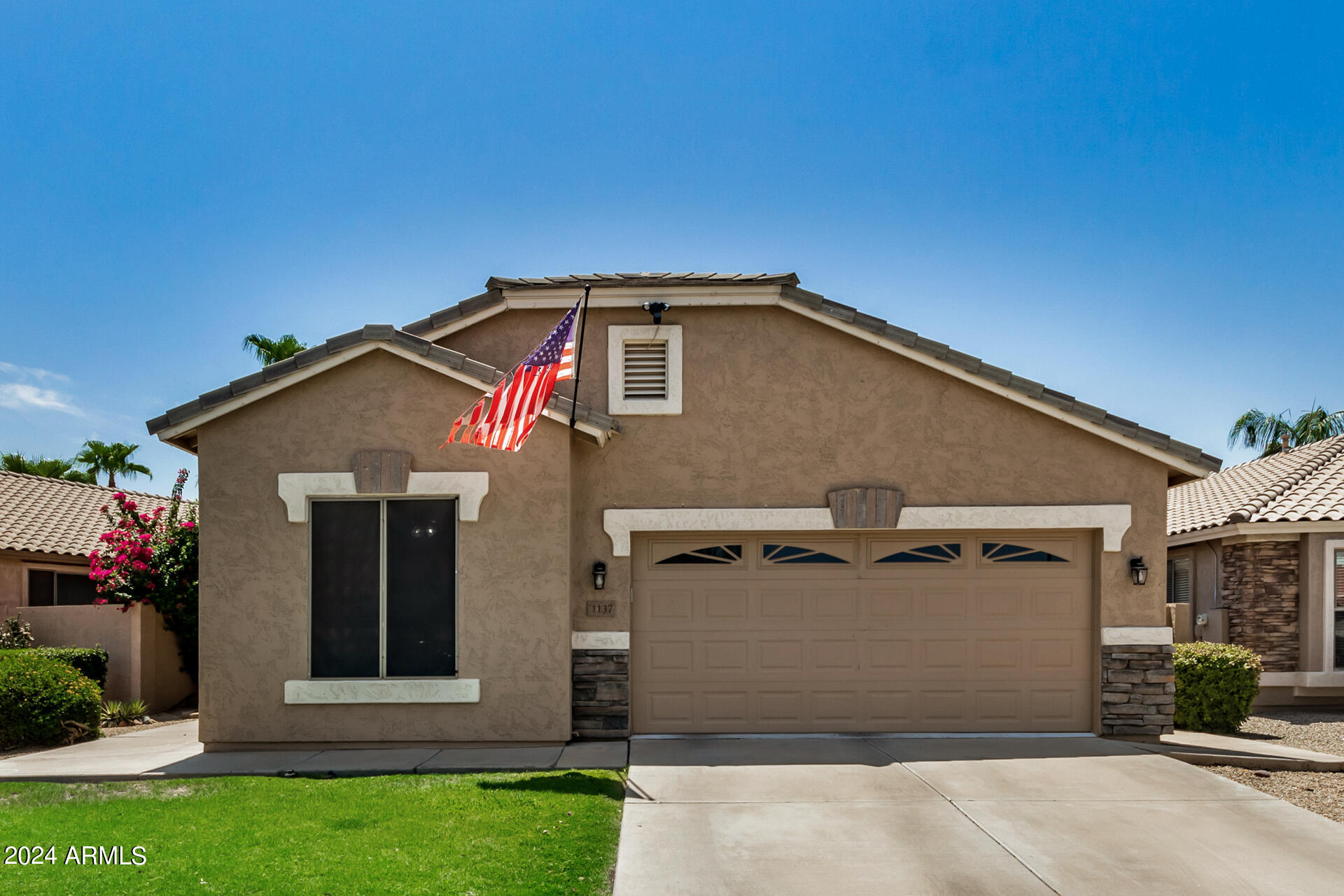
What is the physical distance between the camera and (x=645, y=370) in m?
10.3

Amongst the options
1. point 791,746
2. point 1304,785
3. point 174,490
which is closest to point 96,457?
point 174,490

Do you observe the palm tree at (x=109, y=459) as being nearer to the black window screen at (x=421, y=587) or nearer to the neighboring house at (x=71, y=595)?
the neighboring house at (x=71, y=595)

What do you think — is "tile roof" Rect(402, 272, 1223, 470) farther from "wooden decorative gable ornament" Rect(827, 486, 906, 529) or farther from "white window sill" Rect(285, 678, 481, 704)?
"white window sill" Rect(285, 678, 481, 704)

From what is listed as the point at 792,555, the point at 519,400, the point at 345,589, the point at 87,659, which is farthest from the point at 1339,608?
the point at 87,659

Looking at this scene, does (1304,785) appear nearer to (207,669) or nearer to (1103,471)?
(1103,471)

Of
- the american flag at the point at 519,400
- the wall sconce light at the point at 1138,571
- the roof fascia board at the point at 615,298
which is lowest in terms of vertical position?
the wall sconce light at the point at 1138,571

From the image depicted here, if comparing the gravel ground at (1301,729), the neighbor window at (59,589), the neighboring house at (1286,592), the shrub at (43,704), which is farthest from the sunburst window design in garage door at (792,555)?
the neighbor window at (59,589)

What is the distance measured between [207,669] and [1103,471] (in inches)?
382

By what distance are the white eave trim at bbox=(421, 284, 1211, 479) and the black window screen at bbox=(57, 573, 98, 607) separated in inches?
421

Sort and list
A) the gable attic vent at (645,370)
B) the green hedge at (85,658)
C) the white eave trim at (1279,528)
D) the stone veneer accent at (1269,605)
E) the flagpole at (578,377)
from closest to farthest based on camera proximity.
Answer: the flagpole at (578,377), the gable attic vent at (645,370), the green hedge at (85,658), the white eave trim at (1279,528), the stone veneer accent at (1269,605)

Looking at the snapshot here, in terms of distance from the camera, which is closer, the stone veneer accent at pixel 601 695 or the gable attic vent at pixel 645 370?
the stone veneer accent at pixel 601 695

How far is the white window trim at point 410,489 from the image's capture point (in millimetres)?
9312

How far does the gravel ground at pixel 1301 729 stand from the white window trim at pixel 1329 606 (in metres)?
0.71

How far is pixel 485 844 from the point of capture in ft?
20.0
